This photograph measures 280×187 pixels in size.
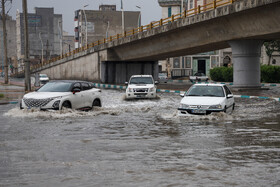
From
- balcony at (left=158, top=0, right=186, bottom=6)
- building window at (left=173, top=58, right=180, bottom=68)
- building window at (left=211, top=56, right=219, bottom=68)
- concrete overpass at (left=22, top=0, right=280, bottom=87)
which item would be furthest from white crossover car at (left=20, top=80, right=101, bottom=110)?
balcony at (left=158, top=0, right=186, bottom=6)

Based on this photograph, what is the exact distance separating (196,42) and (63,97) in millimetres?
22022

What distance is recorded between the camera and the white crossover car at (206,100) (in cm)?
1507

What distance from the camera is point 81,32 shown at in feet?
359

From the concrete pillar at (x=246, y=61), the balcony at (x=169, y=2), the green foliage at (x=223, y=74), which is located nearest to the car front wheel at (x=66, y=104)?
the concrete pillar at (x=246, y=61)

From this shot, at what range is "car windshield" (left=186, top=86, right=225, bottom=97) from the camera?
16.3 meters

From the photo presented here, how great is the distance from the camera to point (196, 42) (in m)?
36.7

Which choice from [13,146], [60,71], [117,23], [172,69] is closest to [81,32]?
[117,23]

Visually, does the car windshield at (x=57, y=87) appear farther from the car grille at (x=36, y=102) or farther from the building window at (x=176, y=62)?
the building window at (x=176, y=62)

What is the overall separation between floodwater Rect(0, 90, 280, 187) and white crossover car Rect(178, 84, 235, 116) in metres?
0.29

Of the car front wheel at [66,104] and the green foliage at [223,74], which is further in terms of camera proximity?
the green foliage at [223,74]

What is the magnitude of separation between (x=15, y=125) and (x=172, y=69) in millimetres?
74460

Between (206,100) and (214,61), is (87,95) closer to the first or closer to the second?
(206,100)

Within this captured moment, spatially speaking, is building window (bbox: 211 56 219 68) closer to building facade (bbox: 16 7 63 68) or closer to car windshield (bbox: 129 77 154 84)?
car windshield (bbox: 129 77 154 84)

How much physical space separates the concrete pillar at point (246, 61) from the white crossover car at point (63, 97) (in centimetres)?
1721
